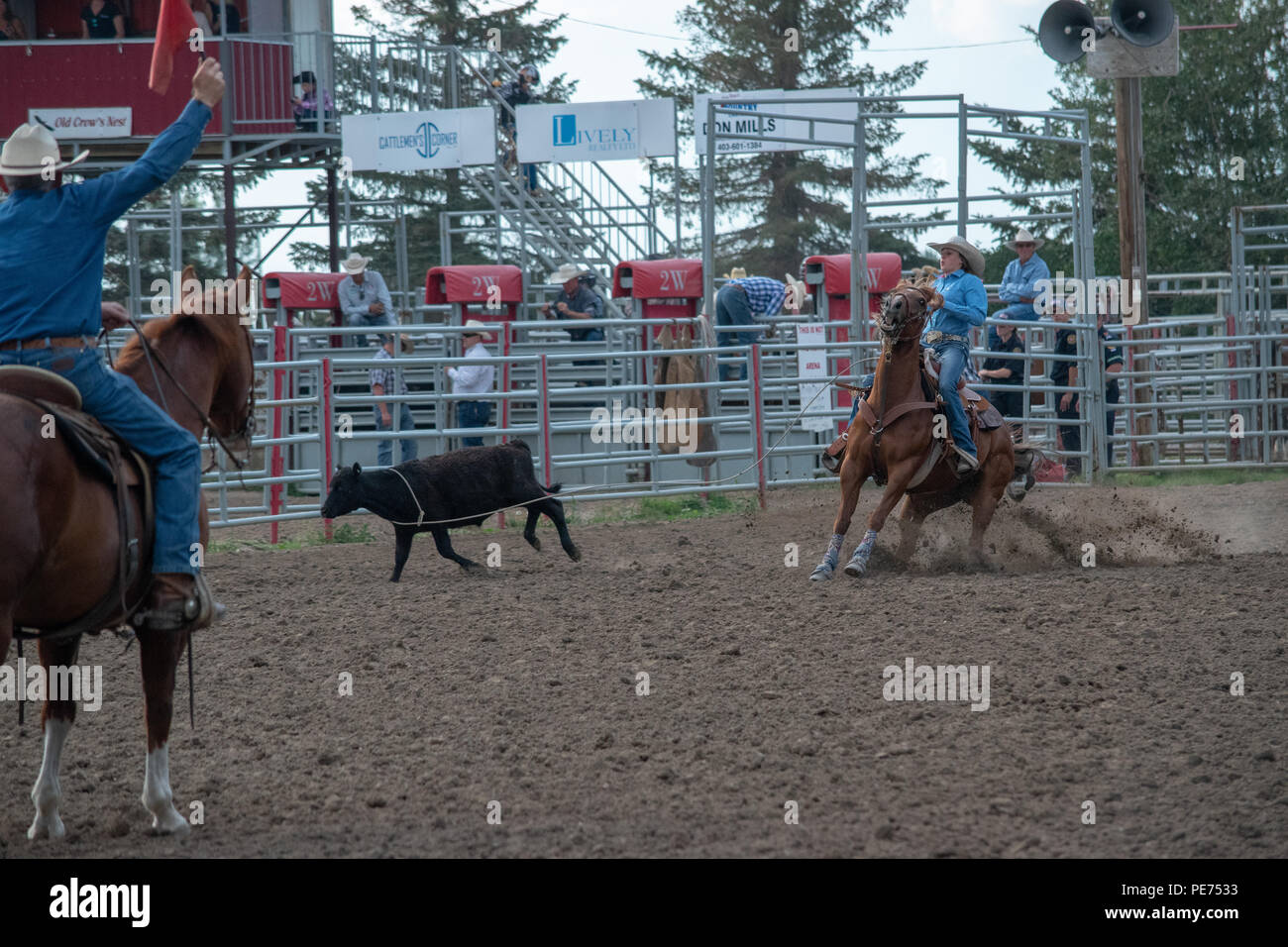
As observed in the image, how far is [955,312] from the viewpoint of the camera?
9461 mm

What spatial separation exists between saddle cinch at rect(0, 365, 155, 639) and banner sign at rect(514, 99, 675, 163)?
12.3 m

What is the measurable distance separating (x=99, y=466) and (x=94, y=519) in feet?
0.55

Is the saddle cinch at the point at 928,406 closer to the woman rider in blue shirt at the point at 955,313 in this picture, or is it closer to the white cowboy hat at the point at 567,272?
the woman rider in blue shirt at the point at 955,313

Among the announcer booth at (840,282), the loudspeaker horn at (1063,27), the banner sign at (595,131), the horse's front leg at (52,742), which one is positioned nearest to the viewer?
the horse's front leg at (52,742)

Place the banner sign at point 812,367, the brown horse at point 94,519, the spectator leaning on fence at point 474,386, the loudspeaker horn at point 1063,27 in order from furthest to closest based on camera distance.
→ the loudspeaker horn at point 1063,27, the banner sign at point 812,367, the spectator leaning on fence at point 474,386, the brown horse at point 94,519

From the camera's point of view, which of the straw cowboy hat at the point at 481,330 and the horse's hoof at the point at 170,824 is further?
the straw cowboy hat at the point at 481,330

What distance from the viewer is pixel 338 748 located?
5422 mm

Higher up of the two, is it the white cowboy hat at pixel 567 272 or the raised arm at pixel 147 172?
the white cowboy hat at pixel 567 272

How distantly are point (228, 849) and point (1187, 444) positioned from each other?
1738 cm

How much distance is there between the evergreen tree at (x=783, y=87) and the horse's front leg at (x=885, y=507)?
25430mm

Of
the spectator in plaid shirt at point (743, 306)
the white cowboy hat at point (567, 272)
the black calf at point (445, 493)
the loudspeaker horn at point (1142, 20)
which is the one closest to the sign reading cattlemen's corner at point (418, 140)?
the white cowboy hat at point (567, 272)

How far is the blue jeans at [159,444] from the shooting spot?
4.48m

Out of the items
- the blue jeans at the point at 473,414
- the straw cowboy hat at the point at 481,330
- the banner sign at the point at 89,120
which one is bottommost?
the blue jeans at the point at 473,414
